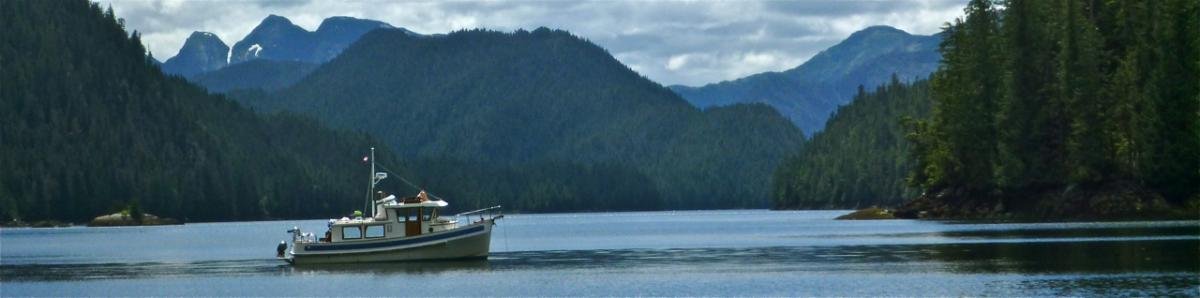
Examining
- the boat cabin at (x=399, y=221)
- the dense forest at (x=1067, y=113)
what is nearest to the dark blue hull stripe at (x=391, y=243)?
the boat cabin at (x=399, y=221)

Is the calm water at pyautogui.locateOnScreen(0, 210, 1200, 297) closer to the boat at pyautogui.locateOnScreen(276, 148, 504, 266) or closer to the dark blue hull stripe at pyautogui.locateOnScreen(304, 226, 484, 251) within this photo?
the dark blue hull stripe at pyautogui.locateOnScreen(304, 226, 484, 251)

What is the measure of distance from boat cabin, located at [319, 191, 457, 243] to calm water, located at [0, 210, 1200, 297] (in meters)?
2.76

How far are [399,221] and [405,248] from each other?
1.74 meters

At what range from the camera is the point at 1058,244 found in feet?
327

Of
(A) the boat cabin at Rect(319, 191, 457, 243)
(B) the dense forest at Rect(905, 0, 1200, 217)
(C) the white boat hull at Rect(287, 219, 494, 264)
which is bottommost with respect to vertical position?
(C) the white boat hull at Rect(287, 219, 494, 264)

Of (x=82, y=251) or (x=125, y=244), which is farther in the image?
(x=125, y=244)

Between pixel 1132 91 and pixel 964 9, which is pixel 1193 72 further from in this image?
pixel 964 9

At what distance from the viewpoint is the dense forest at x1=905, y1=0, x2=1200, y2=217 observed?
140 meters

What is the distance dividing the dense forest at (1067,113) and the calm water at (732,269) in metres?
13.2

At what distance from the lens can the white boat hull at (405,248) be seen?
333 ft

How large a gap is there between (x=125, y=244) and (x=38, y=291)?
77082mm

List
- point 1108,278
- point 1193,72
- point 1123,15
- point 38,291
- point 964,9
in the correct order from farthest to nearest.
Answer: point 964,9 → point 1123,15 → point 1193,72 → point 38,291 → point 1108,278

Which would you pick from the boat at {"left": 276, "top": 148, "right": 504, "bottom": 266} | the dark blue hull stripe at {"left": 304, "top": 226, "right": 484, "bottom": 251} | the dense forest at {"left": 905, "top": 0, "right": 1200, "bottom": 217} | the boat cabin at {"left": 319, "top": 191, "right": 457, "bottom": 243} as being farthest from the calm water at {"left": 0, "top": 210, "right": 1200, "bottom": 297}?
the dense forest at {"left": 905, "top": 0, "right": 1200, "bottom": 217}

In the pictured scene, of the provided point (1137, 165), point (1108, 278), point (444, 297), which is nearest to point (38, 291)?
point (444, 297)
